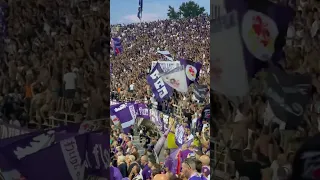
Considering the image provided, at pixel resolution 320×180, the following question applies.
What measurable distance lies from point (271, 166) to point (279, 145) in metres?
0.12

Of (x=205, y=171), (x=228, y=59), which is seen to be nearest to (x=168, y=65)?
(x=205, y=171)

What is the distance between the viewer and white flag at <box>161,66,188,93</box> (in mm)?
5102

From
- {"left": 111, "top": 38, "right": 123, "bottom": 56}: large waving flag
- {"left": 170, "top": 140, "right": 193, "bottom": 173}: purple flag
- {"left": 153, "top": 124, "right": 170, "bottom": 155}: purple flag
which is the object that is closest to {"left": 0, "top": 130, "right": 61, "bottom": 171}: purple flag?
{"left": 170, "top": 140, "right": 193, "bottom": 173}: purple flag

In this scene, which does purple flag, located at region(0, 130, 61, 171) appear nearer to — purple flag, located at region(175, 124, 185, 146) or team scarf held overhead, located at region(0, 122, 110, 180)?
team scarf held overhead, located at region(0, 122, 110, 180)

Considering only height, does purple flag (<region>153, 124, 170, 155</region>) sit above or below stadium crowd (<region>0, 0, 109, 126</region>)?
below

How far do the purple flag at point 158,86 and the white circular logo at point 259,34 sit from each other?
263cm

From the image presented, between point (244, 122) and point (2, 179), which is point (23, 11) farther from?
point (244, 122)

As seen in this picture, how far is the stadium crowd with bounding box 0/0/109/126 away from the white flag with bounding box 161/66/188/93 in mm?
1528

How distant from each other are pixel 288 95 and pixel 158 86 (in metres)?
2.97

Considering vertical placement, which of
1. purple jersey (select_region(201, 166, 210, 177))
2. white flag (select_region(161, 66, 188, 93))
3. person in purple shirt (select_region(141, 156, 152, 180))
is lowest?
person in purple shirt (select_region(141, 156, 152, 180))

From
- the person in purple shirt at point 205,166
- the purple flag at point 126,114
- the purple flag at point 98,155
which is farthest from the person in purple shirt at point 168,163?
the purple flag at point 98,155

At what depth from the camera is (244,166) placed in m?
2.65

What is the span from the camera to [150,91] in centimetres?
545

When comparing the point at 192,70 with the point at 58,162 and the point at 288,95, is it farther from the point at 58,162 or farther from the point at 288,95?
the point at 288,95
